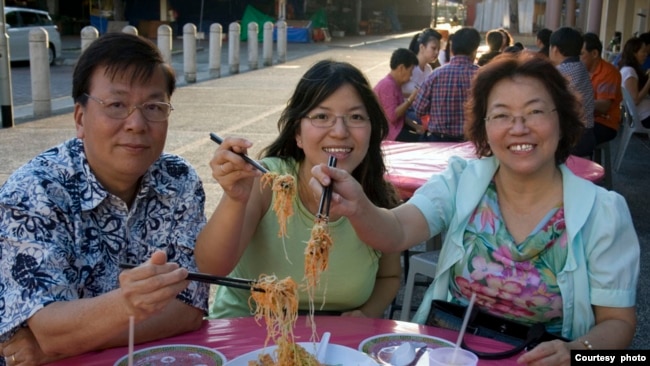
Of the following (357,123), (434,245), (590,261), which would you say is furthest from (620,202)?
(434,245)

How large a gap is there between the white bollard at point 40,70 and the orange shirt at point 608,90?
9.31 m

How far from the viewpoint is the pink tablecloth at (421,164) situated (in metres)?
4.35

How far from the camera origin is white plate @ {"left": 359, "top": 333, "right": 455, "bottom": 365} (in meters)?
2.15

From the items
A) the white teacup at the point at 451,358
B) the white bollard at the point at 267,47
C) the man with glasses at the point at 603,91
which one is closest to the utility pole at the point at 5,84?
the man with glasses at the point at 603,91

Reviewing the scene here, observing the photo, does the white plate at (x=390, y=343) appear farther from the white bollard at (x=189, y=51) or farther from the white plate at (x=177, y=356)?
the white bollard at (x=189, y=51)

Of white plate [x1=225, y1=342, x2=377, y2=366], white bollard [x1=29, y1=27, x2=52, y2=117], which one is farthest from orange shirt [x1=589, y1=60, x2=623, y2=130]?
white bollard [x1=29, y1=27, x2=52, y2=117]

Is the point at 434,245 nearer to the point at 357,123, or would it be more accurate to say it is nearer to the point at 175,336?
the point at 357,123

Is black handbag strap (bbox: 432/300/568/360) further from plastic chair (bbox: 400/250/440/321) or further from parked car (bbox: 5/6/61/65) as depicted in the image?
parked car (bbox: 5/6/61/65)

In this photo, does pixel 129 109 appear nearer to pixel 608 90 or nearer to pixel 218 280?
pixel 218 280

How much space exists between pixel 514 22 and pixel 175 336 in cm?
3993

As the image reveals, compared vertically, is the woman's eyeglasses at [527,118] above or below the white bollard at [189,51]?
above

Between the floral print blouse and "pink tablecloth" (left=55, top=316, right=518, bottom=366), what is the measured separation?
394 millimetres

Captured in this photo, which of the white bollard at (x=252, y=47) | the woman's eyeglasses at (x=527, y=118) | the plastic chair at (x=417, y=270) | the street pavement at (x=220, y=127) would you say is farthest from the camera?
the white bollard at (x=252, y=47)

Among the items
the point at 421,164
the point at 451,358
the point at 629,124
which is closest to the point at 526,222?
the point at 451,358
